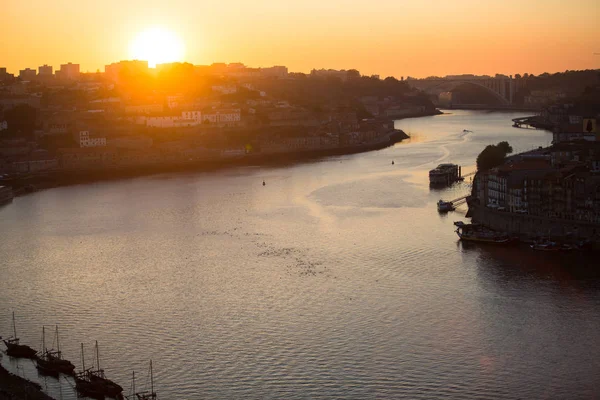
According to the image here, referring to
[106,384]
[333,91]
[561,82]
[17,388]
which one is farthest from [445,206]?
[561,82]

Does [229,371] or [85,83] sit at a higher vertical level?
[85,83]

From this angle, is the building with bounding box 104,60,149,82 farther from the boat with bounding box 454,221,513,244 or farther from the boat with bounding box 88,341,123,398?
the boat with bounding box 88,341,123,398

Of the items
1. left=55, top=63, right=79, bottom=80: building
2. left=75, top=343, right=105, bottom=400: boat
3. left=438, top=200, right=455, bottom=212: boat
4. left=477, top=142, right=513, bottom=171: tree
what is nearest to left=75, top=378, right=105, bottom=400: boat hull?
left=75, top=343, right=105, bottom=400: boat

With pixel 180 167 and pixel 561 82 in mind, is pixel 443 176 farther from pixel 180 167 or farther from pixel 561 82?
pixel 561 82

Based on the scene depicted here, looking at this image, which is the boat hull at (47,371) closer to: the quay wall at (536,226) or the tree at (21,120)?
the quay wall at (536,226)

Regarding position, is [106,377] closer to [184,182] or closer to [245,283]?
[245,283]

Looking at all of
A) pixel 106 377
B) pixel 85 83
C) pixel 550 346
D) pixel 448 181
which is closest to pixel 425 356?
pixel 550 346
